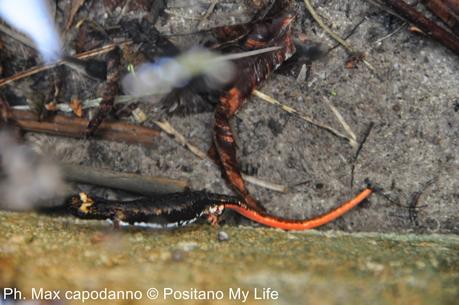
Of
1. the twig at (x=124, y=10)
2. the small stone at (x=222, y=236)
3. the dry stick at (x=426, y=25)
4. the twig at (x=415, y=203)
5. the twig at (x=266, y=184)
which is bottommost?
the small stone at (x=222, y=236)

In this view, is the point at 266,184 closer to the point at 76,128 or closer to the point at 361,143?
the point at 361,143

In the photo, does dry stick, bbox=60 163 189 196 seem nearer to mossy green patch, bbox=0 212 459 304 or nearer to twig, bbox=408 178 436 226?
mossy green patch, bbox=0 212 459 304

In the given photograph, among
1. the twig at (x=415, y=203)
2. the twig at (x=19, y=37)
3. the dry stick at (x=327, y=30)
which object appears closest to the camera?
the twig at (x=415, y=203)

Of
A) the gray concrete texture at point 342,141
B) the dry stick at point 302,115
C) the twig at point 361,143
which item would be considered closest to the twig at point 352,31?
the gray concrete texture at point 342,141

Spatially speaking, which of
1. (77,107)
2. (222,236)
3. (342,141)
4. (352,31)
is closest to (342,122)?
(342,141)

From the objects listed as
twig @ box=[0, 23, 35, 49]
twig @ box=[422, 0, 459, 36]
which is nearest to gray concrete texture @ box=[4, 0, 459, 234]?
twig @ box=[422, 0, 459, 36]

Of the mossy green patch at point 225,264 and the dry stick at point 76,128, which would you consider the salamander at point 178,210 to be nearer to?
the mossy green patch at point 225,264
